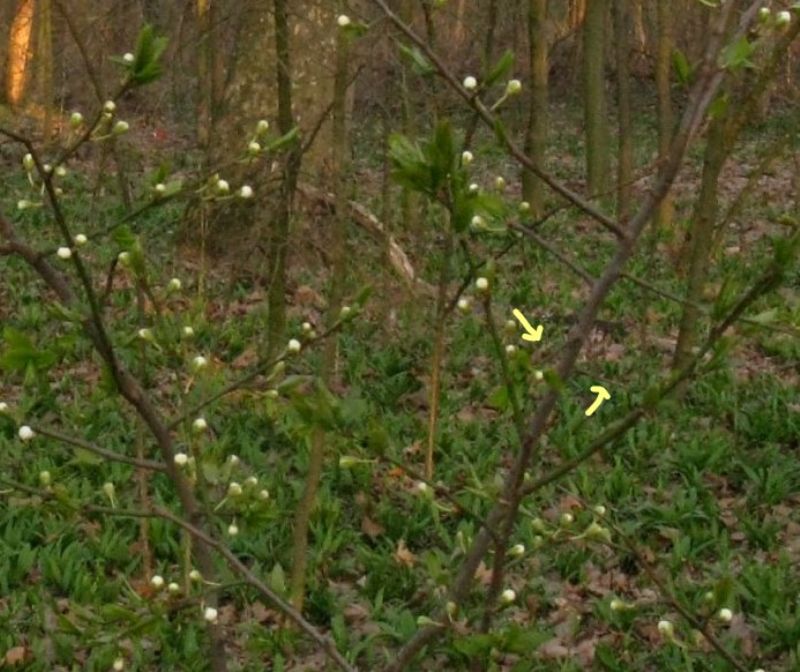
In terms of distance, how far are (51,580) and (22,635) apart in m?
0.51

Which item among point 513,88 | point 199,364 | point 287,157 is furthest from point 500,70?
point 287,157

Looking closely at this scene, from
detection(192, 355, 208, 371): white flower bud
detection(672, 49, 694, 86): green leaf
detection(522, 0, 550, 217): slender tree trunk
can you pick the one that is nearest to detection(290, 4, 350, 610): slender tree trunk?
detection(192, 355, 208, 371): white flower bud

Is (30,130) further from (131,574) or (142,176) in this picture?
(131,574)

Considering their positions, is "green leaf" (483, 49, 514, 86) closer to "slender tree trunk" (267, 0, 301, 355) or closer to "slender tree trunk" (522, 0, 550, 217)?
"slender tree trunk" (267, 0, 301, 355)

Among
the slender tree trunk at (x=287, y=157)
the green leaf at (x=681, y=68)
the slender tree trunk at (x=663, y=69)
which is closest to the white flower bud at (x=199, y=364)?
the green leaf at (x=681, y=68)

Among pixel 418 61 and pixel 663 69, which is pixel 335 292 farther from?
pixel 663 69

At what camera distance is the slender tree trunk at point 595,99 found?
1336cm

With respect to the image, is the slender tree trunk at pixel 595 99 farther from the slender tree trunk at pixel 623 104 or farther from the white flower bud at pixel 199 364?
the white flower bud at pixel 199 364

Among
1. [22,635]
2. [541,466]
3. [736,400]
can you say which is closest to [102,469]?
[22,635]

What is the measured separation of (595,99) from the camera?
13977 mm

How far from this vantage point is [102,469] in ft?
22.1

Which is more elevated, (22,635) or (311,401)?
(311,401)

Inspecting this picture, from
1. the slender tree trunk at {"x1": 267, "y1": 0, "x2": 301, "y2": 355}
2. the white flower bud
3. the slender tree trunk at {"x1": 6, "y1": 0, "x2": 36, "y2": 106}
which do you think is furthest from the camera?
the slender tree trunk at {"x1": 6, "y1": 0, "x2": 36, "y2": 106}

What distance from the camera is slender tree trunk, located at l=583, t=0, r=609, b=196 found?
13.4 m
